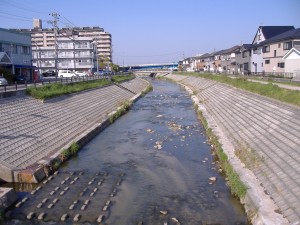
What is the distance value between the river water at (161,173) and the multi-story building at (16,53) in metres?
27.7

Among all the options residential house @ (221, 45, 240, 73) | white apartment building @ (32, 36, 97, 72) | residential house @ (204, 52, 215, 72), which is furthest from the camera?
residential house @ (204, 52, 215, 72)

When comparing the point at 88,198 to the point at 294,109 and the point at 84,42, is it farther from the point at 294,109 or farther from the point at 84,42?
the point at 84,42

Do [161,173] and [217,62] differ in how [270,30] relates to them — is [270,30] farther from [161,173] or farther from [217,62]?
[161,173]

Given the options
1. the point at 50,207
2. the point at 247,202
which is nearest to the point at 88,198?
the point at 50,207

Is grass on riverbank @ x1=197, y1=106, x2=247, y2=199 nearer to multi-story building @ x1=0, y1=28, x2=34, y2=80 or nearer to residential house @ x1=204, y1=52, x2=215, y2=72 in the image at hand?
multi-story building @ x1=0, y1=28, x2=34, y2=80

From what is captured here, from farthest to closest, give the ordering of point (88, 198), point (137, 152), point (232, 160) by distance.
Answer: point (137, 152)
point (232, 160)
point (88, 198)

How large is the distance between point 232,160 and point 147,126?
13.0 m

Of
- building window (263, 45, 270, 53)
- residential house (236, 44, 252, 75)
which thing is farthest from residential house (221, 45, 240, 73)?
building window (263, 45, 270, 53)

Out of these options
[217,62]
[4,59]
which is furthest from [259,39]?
[4,59]

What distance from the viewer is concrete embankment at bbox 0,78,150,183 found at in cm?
1369

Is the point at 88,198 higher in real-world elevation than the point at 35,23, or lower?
lower

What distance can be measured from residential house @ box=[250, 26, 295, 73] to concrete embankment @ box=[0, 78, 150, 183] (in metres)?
39.7

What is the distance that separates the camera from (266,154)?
1362 centimetres

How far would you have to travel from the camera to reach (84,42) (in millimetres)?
97812
